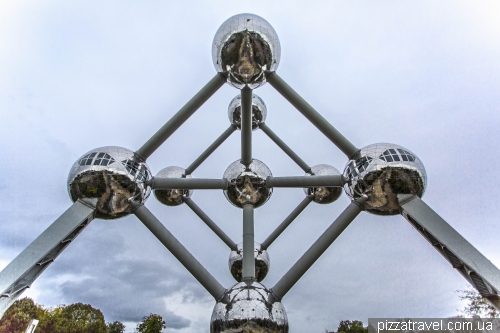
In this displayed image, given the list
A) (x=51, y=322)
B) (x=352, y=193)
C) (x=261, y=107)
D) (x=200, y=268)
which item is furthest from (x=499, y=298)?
(x=51, y=322)

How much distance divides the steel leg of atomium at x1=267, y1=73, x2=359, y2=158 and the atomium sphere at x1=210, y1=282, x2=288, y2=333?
3.32 metres

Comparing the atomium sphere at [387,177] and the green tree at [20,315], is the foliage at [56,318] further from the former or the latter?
the atomium sphere at [387,177]

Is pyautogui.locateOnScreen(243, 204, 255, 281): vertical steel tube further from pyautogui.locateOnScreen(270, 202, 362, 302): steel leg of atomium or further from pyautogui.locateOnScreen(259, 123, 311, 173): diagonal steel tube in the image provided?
pyautogui.locateOnScreen(259, 123, 311, 173): diagonal steel tube

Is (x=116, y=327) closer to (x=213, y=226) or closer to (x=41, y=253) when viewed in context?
(x=213, y=226)

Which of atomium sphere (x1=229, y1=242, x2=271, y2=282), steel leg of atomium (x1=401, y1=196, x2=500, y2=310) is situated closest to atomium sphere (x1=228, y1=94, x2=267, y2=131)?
atomium sphere (x1=229, y1=242, x2=271, y2=282)

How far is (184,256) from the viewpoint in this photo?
655cm

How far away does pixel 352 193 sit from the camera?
6.86 metres

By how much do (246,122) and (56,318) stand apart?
109 feet

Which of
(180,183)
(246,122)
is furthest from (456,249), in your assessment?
(180,183)

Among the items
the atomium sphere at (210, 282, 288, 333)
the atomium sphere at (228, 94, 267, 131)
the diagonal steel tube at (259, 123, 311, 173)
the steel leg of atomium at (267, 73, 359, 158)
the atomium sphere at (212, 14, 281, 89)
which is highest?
the atomium sphere at (228, 94, 267, 131)

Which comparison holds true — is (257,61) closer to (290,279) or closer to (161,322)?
(290,279)

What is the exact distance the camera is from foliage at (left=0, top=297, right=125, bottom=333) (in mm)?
27219

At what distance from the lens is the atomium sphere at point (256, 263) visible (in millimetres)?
10984

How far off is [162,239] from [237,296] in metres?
1.88
